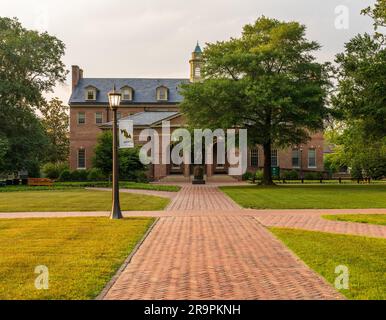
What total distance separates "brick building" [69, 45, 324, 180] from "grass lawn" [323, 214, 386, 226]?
36860 mm

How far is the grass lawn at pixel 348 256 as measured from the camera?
679cm

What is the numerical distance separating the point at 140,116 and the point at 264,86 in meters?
25.8

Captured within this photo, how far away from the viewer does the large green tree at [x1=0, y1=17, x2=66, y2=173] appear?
146 ft

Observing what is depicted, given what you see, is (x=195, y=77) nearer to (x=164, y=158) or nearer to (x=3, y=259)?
(x=164, y=158)

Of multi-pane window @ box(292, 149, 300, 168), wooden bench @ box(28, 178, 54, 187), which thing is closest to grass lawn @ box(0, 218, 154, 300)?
wooden bench @ box(28, 178, 54, 187)

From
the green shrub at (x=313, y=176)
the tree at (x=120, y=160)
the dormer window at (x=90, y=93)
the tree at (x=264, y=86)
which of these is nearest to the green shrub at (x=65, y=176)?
the tree at (x=120, y=160)

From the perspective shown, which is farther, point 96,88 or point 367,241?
point 96,88

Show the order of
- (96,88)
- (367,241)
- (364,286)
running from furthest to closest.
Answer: (96,88), (367,241), (364,286)

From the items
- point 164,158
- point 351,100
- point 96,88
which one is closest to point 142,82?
point 96,88

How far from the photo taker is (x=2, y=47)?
144 ft

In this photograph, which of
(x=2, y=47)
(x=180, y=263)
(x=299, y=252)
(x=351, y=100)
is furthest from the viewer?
(x=2, y=47)

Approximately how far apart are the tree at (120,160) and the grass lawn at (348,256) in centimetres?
2972

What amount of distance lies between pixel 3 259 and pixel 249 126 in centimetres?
3017

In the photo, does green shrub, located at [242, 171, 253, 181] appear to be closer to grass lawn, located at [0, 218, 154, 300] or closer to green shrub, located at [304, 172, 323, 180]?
green shrub, located at [304, 172, 323, 180]
